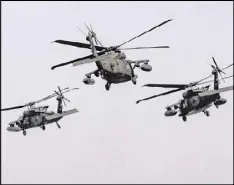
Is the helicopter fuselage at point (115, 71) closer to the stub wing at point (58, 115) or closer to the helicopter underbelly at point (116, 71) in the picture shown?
the helicopter underbelly at point (116, 71)

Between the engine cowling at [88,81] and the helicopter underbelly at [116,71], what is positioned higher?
the helicopter underbelly at [116,71]

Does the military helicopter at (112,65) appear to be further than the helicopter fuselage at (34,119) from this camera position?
No

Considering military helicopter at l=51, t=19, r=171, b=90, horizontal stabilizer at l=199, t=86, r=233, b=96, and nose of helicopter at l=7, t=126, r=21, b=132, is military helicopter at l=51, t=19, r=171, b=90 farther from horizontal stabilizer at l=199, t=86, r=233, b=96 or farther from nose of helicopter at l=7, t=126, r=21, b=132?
nose of helicopter at l=7, t=126, r=21, b=132

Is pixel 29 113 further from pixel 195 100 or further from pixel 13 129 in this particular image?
pixel 195 100

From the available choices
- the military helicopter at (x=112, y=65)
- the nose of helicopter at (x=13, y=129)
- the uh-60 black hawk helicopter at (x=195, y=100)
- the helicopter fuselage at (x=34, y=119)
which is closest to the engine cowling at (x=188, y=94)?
the uh-60 black hawk helicopter at (x=195, y=100)

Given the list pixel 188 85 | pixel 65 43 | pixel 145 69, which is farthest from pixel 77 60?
pixel 188 85

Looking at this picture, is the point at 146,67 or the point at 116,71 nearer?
the point at 116,71

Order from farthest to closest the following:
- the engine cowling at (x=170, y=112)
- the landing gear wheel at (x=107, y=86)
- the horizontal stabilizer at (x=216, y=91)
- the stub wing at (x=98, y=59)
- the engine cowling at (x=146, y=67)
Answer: the engine cowling at (x=170, y=112) → the horizontal stabilizer at (x=216, y=91) → the landing gear wheel at (x=107, y=86) → the engine cowling at (x=146, y=67) → the stub wing at (x=98, y=59)

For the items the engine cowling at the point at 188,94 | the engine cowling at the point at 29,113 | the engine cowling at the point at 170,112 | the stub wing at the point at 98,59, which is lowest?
the engine cowling at the point at 170,112

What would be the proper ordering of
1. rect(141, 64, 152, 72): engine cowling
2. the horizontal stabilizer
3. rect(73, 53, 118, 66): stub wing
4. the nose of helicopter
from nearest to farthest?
1. rect(73, 53, 118, 66): stub wing
2. rect(141, 64, 152, 72): engine cowling
3. the horizontal stabilizer
4. the nose of helicopter

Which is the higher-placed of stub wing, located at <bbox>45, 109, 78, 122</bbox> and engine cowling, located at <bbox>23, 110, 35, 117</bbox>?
engine cowling, located at <bbox>23, 110, 35, 117</bbox>

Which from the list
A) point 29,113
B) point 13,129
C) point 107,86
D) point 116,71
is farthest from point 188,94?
point 13,129

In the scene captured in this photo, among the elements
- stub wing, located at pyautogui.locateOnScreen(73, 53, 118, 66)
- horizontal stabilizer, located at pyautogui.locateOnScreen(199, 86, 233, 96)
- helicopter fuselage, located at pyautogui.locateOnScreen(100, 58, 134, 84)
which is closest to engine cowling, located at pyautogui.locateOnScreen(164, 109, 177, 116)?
horizontal stabilizer, located at pyautogui.locateOnScreen(199, 86, 233, 96)

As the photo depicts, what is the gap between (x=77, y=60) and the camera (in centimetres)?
6688
